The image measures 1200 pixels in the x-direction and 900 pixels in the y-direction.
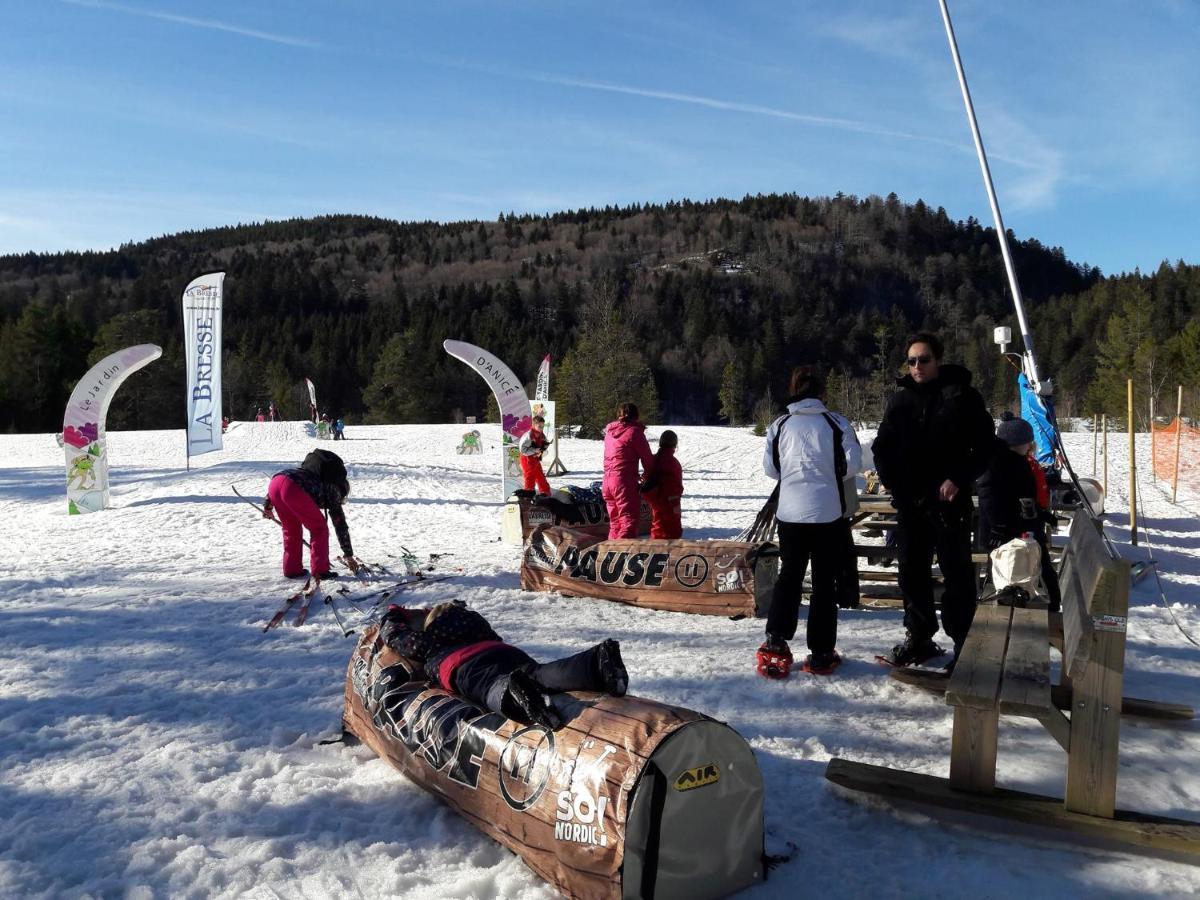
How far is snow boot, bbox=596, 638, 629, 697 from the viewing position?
9.55ft

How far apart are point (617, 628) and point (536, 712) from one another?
11.0 ft

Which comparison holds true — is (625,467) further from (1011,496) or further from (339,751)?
(339,751)

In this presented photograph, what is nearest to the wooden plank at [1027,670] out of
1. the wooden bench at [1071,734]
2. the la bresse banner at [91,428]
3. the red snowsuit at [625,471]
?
the wooden bench at [1071,734]

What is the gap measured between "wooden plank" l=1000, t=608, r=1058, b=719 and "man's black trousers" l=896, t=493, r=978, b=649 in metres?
0.43

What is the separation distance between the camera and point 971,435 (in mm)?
4484

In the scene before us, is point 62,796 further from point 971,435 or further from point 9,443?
point 9,443

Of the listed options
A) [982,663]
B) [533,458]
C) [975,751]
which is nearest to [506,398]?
[533,458]

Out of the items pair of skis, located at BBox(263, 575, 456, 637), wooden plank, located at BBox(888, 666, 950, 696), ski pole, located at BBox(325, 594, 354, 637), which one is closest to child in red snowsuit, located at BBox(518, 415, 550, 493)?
pair of skis, located at BBox(263, 575, 456, 637)

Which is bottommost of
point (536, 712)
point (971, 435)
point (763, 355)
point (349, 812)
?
point (349, 812)

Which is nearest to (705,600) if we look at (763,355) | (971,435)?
(971,435)

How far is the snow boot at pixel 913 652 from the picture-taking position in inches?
190

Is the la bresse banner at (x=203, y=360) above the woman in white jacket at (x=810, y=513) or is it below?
above

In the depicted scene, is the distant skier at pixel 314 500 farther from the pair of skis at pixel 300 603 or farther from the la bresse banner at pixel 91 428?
the la bresse banner at pixel 91 428

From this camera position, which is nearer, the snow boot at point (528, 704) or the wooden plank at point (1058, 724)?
the snow boot at point (528, 704)
